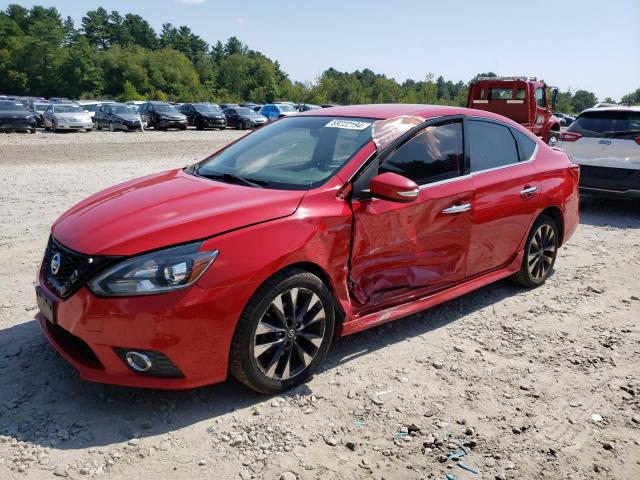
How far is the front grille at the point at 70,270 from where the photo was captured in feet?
9.49

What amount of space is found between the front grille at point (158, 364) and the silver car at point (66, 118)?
2645 centimetres

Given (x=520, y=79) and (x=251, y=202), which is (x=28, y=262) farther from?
(x=520, y=79)

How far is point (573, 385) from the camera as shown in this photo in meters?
3.60

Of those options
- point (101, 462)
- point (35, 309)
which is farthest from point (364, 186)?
point (35, 309)

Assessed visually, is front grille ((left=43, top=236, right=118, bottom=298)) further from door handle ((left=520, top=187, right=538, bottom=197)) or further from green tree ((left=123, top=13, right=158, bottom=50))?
green tree ((left=123, top=13, right=158, bottom=50))

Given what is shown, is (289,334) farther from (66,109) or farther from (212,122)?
(212,122)

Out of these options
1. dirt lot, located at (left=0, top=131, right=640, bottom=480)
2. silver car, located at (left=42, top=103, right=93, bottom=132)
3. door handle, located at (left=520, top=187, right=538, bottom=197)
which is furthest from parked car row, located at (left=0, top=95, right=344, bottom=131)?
dirt lot, located at (left=0, top=131, right=640, bottom=480)

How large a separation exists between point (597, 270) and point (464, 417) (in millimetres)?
3670

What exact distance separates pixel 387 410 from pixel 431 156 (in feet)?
6.09

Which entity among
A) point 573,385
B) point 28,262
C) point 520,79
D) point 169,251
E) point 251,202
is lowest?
point 573,385

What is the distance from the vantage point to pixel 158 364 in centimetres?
289

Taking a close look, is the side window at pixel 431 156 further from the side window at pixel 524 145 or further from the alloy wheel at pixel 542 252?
the alloy wheel at pixel 542 252

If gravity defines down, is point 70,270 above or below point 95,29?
below

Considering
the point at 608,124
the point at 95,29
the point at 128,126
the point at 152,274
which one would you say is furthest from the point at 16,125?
the point at 95,29
